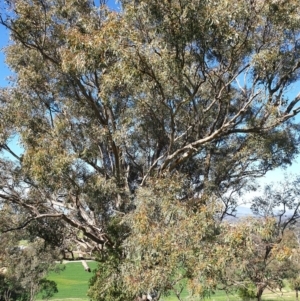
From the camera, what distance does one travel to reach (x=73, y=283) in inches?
1013

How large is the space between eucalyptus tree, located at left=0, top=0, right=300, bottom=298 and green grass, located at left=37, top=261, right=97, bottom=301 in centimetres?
1085

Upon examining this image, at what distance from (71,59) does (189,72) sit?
1862 millimetres

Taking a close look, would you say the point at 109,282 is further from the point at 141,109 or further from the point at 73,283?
the point at 73,283

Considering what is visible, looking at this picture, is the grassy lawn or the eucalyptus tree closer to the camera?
the eucalyptus tree

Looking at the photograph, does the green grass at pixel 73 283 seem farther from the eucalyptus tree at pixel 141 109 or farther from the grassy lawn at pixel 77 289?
the eucalyptus tree at pixel 141 109

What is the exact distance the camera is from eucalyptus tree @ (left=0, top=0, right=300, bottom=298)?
5.83 meters

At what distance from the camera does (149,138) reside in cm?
862

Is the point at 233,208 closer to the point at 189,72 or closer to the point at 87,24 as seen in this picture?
the point at 189,72

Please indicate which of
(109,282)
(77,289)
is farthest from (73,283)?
(109,282)

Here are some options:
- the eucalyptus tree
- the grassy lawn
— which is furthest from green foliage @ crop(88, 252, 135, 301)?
the grassy lawn

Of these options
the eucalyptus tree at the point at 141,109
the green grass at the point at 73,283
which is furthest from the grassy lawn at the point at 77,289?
the eucalyptus tree at the point at 141,109

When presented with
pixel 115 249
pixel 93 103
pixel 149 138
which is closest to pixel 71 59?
pixel 93 103

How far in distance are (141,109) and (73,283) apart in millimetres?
20699

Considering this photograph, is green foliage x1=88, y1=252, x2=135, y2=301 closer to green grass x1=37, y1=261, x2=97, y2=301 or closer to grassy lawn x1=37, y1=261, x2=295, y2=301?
grassy lawn x1=37, y1=261, x2=295, y2=301
